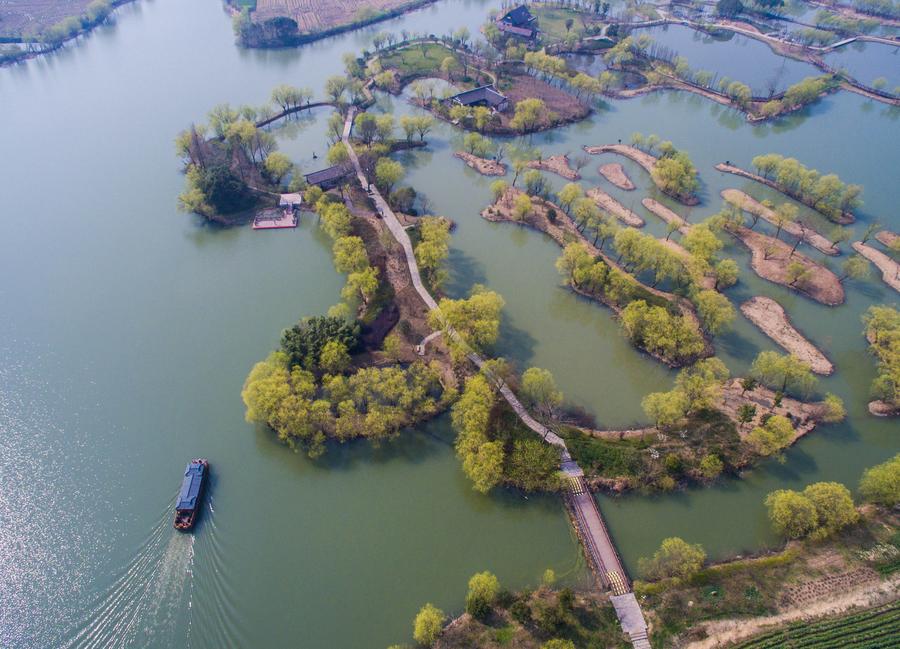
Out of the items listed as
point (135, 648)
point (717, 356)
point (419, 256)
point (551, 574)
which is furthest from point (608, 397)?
point (135, 648)

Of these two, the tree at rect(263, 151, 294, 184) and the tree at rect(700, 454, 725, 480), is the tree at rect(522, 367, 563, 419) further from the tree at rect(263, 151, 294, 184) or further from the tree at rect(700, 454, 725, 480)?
the tree at rect(263, 151, 294, 184)

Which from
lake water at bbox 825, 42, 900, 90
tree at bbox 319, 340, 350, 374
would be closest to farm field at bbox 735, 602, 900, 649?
tree at bbox 319, 340, 350, 374

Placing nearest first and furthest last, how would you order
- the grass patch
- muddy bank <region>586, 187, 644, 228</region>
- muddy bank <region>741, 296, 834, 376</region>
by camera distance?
muddy bank <region>741, 296, 834, 376</region> → muddy bank <region>586, 187, 644, 228</region> → the grass patch

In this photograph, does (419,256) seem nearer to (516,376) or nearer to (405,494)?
(516,376)

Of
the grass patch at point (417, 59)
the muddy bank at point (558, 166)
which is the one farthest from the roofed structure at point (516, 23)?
the muddy bank at point (558, 166)

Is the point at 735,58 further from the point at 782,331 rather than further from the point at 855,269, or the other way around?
the point at 782,331

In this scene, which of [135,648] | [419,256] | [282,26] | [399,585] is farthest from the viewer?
[282,26]
